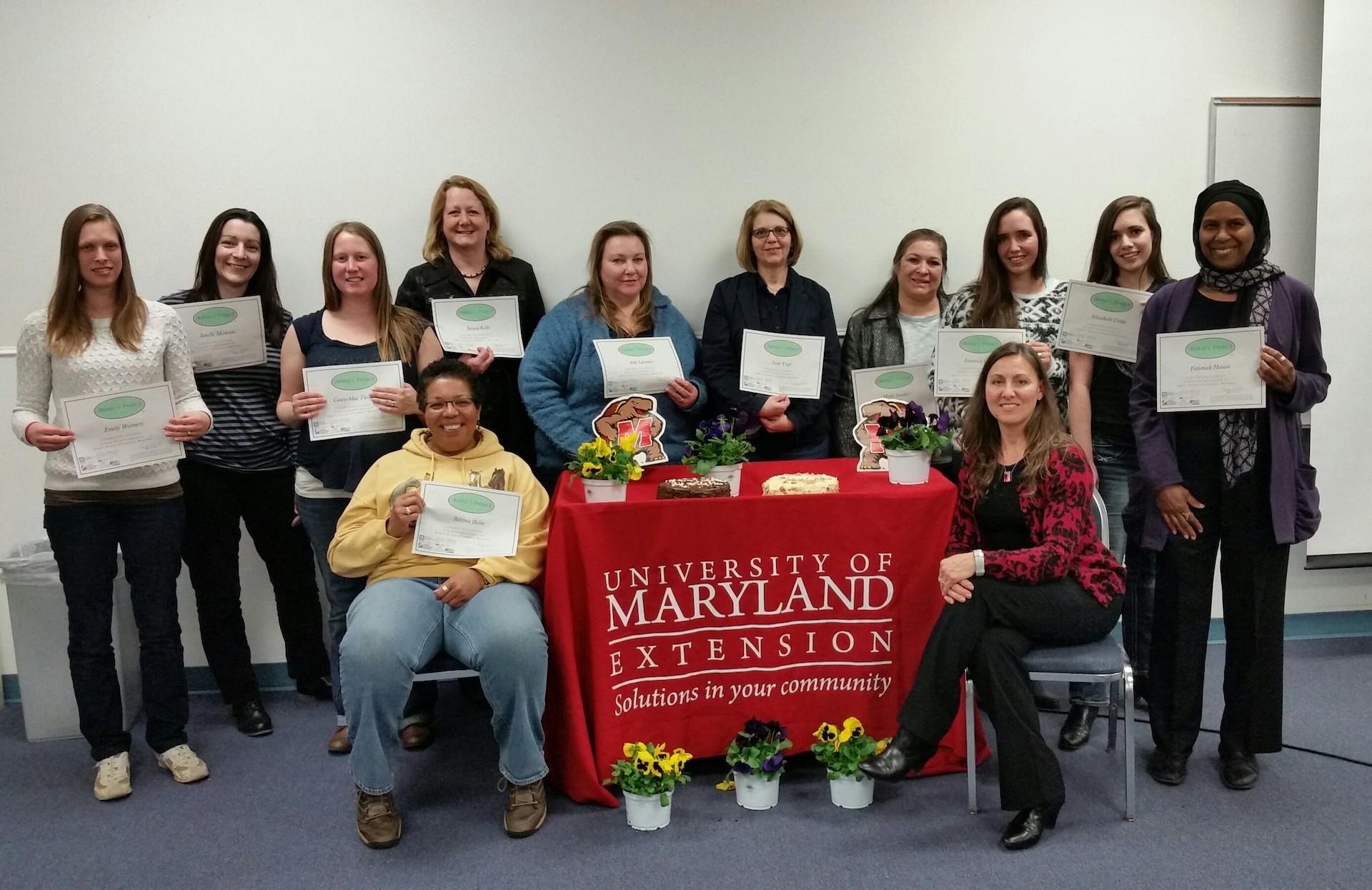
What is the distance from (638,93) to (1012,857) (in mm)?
2913

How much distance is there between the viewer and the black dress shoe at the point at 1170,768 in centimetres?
287

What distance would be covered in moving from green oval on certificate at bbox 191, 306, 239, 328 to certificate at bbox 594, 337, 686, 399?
1.22 metres

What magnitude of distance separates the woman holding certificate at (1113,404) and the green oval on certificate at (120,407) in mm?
2902

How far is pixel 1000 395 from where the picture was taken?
272 centimetres

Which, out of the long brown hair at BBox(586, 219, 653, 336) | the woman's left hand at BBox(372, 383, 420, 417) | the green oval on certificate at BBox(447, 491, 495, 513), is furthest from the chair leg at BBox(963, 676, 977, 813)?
the woman's left hand at BBox(372, 383, 420, 417)

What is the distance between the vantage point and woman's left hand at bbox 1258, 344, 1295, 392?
264 centimetres

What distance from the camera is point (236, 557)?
11.3 feet

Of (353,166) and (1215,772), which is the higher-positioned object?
(353,166)

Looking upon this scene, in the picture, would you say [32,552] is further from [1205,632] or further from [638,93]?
[1205,632]

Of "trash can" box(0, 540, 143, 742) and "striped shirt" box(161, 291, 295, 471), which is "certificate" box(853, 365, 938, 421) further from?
"trash can" box(0, 540, 143, 742)

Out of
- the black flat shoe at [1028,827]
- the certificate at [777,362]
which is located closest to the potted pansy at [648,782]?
the black flat shoe at [1028,827]

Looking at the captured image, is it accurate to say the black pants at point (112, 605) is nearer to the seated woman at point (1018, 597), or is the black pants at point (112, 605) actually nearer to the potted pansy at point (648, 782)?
the potted pansy at point (648, 782)

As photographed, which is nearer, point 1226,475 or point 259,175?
point 1226,475

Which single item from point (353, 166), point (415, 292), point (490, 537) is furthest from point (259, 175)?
point (490, 537)
